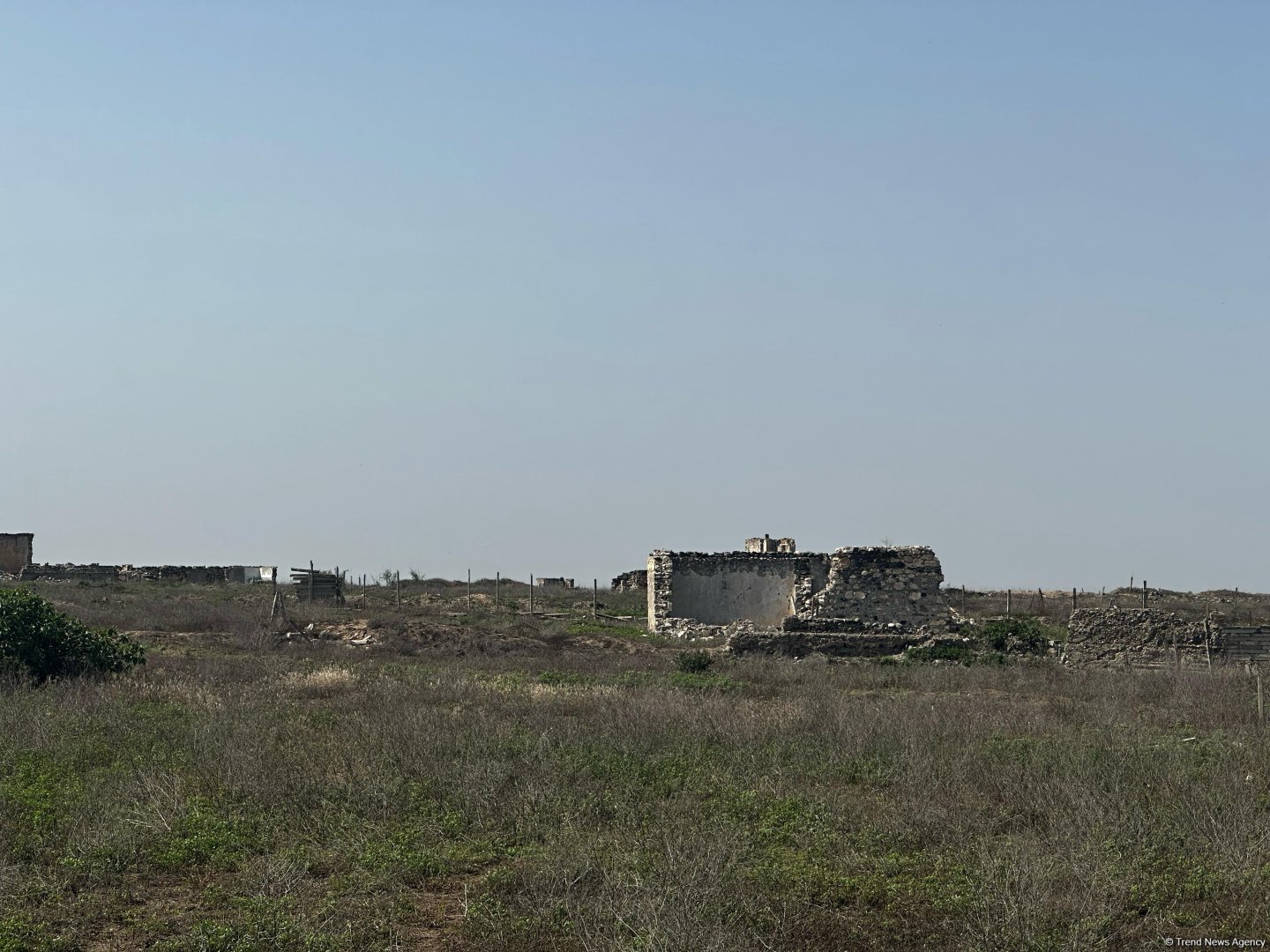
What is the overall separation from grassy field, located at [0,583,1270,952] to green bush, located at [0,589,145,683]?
54.2 inches

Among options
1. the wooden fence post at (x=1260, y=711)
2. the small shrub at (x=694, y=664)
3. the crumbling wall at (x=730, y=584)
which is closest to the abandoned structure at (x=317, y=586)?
the crumbling wall at (x=730, y=584)

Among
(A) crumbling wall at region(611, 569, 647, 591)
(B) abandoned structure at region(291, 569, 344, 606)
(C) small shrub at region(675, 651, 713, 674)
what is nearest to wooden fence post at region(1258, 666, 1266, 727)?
(C) small shrub at region(675, 651, 713, 674)

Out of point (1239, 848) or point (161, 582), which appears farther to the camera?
point (161, 582)

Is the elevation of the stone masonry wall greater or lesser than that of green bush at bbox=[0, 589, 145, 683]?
greater

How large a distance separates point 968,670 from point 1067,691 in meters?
2.96

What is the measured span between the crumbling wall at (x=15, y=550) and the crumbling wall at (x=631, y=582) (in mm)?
22742

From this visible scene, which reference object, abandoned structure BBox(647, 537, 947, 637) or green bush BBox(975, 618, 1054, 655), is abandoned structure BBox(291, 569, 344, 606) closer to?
abandoned structure BBox(647, 537, 947, 637)

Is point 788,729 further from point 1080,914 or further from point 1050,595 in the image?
point 1050,595

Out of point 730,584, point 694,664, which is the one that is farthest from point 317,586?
point 694,664

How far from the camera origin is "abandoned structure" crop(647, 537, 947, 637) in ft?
88.2

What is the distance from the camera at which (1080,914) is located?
6.21 m

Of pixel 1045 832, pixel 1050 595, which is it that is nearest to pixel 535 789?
pixel 1045 832

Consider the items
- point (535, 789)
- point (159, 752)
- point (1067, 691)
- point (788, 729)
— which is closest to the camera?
Answer: point (535, 789)

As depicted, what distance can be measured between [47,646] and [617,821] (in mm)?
10739
